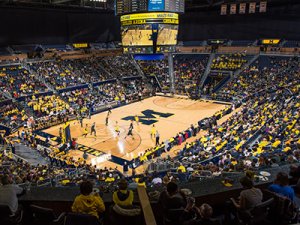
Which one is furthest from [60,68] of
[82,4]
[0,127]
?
[0,127]

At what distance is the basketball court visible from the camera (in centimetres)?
2189

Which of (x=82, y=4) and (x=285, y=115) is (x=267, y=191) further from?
(x=82, y=4)

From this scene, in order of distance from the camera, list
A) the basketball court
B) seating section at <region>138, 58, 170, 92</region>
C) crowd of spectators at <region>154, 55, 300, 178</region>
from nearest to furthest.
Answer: crowd of spectators at <region>154, 55, 300, 178</region>
the basketball court
seating section at <region>138, 58, 170, 92</region>

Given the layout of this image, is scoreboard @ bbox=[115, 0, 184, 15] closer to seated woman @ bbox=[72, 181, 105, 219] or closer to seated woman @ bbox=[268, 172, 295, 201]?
seated woman @ bbox=[268, 172, 295, 201]

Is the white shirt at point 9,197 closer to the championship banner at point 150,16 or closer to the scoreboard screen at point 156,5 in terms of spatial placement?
the scoreboard screen at point 156,5

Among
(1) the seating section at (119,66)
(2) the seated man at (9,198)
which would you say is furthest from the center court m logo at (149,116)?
(2) the seated man at (9,198)

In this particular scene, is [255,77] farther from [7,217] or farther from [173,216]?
[7,217]

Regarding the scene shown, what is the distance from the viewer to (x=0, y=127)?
24578 mm

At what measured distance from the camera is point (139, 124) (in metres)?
28.2

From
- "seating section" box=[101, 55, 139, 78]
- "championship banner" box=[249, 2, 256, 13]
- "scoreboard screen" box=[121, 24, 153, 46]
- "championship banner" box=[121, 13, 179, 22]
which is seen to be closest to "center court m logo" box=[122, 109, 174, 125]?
"scoreboard screen" box=[121, 24, 153, 46]

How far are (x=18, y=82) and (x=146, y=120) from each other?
16.0 metres

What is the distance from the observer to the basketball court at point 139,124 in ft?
71.8

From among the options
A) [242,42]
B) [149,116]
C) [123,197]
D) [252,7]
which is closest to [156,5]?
[149,116]

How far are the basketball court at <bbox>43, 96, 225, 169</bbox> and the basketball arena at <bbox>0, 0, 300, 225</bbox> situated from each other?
0.17 metres
